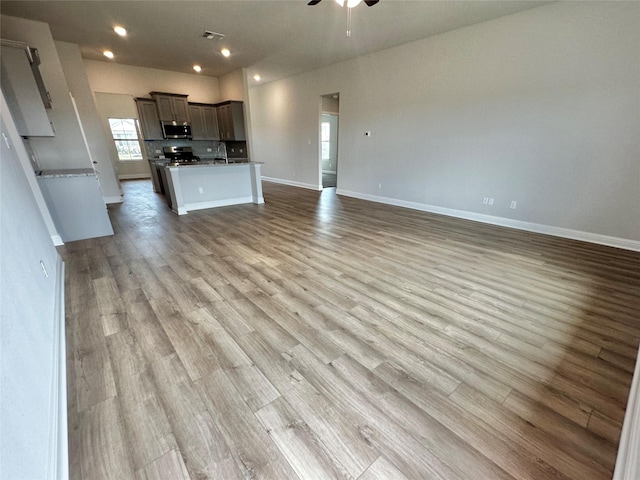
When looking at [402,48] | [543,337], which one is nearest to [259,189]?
[402,48]

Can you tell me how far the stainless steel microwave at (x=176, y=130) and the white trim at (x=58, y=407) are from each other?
641 centimetres

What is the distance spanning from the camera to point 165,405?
133cm

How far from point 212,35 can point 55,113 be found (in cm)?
301

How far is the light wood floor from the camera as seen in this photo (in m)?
1.12

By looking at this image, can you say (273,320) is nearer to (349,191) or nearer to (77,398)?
(77,398)

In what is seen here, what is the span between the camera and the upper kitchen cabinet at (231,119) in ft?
22.6

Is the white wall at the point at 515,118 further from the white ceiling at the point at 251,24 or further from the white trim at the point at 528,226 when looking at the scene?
the white ceiling at the point at 251,24

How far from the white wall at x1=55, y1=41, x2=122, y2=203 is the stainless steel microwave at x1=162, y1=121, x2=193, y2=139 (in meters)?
1.64

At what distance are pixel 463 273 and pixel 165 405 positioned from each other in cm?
271

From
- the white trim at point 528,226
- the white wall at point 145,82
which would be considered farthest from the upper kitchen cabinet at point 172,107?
the white trim at point 528,226

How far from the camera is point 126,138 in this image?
347 inches

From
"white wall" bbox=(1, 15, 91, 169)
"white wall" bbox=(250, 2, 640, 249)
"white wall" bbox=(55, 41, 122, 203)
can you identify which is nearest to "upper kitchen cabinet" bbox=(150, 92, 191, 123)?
"white wall" bbox=(55, 41, 122, 203)

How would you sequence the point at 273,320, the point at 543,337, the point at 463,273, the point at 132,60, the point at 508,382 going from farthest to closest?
the point at 132,60
the point at 463,273
the point at 273,320
the point at 543,337
the point at 508,382

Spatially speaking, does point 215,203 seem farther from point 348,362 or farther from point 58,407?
point 348,362
